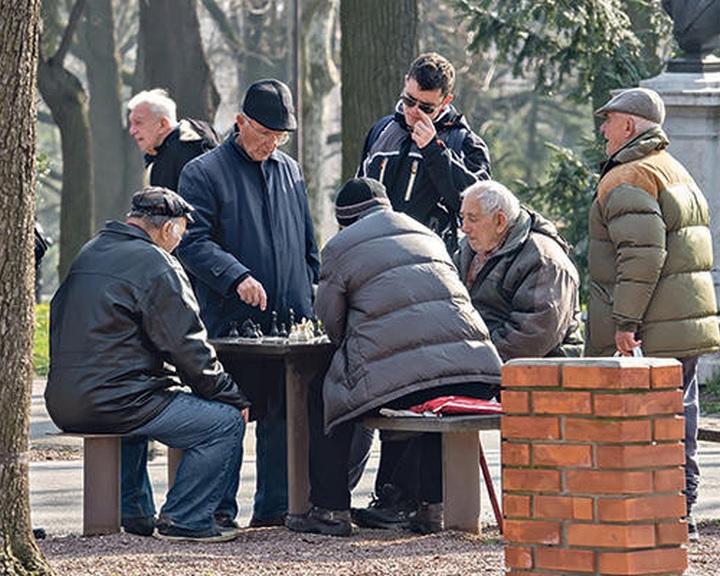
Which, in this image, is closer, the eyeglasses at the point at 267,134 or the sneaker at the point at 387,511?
the sneaker at the point at 387,511

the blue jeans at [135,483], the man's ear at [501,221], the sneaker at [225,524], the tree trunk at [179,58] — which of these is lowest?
the sneaker at [225,524]

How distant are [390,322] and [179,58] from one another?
16.7 m

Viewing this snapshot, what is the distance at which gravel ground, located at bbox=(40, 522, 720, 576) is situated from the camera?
7.27 metres

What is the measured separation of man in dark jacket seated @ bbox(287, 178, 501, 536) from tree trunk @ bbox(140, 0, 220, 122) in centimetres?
1565

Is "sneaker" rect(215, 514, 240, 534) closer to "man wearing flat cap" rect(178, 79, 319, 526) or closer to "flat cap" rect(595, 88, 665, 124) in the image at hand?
"man wearing flat cap" rect(178, 79, 319, 526)

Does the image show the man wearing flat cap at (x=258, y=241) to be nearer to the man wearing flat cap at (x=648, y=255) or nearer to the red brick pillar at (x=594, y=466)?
the man wearing flat cap at (x=648, y=255)

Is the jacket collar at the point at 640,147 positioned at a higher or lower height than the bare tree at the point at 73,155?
lower

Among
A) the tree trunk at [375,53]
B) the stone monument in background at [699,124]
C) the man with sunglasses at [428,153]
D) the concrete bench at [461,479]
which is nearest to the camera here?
the concrete bench at [461,479]

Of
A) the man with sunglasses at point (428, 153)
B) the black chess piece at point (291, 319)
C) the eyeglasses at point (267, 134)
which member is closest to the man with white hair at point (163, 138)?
the man with sunglasses at point (428, 153)

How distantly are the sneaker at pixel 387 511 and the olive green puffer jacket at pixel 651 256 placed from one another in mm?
1135

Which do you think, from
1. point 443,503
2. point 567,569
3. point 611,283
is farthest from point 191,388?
point 567,569

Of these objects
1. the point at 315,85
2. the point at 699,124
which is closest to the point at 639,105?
the point at 699,124

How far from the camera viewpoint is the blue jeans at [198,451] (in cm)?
820

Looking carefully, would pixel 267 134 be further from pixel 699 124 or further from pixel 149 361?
pixel 699 124
